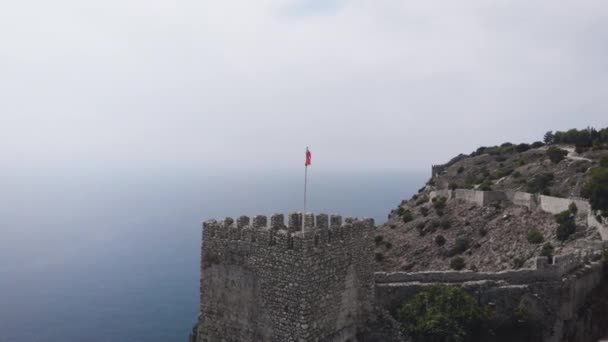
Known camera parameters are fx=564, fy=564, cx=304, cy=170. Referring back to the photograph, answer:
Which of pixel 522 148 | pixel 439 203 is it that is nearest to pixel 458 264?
pixel 439 203

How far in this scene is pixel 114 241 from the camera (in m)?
117

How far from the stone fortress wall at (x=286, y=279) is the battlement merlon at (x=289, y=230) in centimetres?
2

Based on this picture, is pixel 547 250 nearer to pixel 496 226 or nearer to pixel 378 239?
pixel 496 226

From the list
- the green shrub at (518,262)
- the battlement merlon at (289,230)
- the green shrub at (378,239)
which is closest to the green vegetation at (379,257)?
the green shrub at (378,239)

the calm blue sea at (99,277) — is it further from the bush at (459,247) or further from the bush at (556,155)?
the bush at (556,155)

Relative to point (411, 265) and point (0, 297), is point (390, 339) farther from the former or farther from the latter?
point (0, 297)

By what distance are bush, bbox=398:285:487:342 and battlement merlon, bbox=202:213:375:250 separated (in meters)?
3.31

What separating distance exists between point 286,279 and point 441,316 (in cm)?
593

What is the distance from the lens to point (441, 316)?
16.3 m

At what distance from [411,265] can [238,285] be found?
2295cm

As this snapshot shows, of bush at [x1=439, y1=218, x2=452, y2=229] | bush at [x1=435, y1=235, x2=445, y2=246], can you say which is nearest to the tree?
bush at [x1=439, y1=218, x2=452, y2=229]

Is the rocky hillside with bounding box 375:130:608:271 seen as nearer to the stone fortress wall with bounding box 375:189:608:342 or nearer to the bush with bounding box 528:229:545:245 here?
the bush with bounding box 528:229:545:245

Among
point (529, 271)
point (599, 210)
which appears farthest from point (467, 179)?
point (529, 271)

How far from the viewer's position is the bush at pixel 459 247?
113 ft
